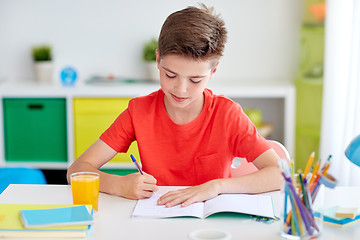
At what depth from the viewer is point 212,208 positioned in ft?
4.36

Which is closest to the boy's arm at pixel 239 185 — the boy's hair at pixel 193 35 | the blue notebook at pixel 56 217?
the blue notebook at pixel 56 217

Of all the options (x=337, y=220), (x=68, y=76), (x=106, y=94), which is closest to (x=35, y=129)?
(x=68, y=76)

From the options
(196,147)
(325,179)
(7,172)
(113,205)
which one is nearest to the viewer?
(325,179)

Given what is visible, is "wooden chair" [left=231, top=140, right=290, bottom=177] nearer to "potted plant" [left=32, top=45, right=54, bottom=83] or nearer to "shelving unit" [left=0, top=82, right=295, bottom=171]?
"shelving unit" [left=0, top=82, right=295, bottom=171]

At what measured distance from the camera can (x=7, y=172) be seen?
267 cm

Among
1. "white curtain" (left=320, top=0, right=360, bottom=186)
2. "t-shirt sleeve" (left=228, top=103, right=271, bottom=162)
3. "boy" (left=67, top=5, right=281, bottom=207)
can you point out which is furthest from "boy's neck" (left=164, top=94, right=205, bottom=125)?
"white curtain" (left=320, top=0, right=360, bottom=186)

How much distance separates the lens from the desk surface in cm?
119

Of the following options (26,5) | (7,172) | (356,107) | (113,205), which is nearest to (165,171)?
(113,205)

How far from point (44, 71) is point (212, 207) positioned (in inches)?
99.7

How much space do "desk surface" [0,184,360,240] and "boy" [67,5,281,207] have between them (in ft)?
0.49

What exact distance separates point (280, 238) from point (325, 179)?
0.17 meters

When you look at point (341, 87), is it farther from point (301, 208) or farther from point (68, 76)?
point (301, 208)

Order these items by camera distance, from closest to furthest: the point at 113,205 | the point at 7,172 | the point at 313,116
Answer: the point at 113,205 → the point at 7,172 → the point at 313,116

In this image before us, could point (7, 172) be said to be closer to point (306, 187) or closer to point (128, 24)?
point (128, 24)
